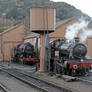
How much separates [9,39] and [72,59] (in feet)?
101

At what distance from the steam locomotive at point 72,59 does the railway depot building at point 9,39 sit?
2839 cm

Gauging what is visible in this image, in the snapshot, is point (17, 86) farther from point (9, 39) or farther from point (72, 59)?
point (9, 39)

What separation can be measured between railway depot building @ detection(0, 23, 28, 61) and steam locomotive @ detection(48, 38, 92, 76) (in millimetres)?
28393

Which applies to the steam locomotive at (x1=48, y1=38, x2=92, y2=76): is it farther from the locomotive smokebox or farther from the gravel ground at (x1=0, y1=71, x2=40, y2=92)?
the gravel ground at (x1=0, y1=71, x2=40, y2=92)

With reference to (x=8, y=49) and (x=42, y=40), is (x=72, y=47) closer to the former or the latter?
(x=42, y=40)

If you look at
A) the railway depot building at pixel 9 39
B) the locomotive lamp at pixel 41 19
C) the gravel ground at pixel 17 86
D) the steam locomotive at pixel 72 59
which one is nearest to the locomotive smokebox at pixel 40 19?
the locomotive lamp at pixel 41 19

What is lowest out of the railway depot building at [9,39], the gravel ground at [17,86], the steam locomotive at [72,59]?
the gravel ground at [17,86]

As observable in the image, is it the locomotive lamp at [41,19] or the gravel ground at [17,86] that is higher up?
the locomotive lamp at [41,19]

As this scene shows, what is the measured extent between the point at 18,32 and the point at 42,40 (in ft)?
89.4

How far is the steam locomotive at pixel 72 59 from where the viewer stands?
16.4 meters

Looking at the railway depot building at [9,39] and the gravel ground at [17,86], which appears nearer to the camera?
the gravel ground at [17,86]

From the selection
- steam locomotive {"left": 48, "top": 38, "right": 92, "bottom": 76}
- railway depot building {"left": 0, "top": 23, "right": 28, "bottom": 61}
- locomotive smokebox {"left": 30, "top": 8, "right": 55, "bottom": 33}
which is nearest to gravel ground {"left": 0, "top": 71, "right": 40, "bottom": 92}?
steam locomotive {"left": 48, "top": 38, "right": 92, "bottom": 76}

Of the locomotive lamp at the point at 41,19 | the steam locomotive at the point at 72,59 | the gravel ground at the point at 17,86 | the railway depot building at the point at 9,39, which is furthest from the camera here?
the railway depot building at the point at 9,39

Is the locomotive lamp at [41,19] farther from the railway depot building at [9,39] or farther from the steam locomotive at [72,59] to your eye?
the railway depot building at [9,39]
